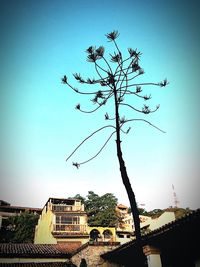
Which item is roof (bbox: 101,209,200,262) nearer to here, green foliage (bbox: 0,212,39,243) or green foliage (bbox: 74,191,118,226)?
green foliage (bbox: 0,212,39,243)

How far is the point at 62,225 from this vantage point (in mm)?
30688

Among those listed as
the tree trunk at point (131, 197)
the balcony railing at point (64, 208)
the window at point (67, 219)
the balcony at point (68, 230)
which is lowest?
the tree trunk at point (131, 197)

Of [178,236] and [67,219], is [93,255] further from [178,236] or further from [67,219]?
[67,219]

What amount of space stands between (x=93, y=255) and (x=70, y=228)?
1612cm

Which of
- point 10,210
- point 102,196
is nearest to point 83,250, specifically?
point 102,196

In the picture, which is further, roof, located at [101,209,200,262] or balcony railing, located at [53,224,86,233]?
balcony railing, located at [53,224,86,233]

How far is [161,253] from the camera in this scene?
11172 millimetres

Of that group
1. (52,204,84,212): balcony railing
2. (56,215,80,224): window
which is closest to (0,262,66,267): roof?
(56,215,80,224): window

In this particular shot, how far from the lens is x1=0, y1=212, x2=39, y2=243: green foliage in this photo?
114ft

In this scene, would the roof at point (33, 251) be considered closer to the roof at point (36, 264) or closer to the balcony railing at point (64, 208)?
the roof at point (36, 264)

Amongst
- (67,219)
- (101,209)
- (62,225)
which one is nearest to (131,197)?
(62,225)

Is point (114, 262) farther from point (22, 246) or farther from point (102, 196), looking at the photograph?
point (102, 196)

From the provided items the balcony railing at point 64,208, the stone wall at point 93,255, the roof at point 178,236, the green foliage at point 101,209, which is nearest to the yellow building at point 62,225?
the balcony railing at point 64,208

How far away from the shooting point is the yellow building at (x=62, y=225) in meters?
29.5
